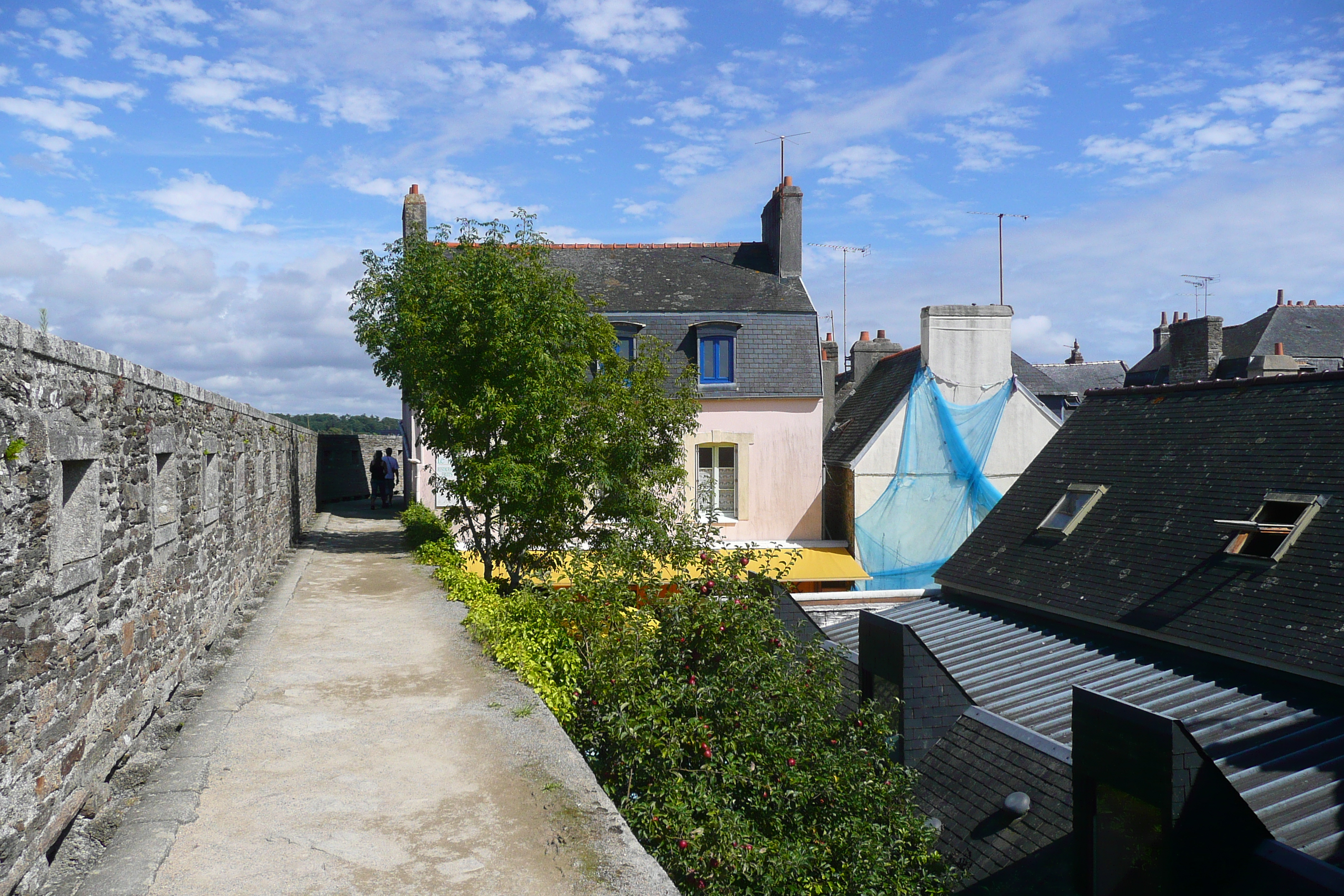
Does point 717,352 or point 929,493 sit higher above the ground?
point 717,352

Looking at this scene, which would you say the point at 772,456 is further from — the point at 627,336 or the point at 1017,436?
the point at 1017,436

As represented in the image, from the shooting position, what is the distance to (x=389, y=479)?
83.5 feet

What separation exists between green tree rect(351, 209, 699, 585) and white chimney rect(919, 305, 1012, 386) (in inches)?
311

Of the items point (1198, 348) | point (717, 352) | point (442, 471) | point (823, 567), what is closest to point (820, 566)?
point (823, 567)

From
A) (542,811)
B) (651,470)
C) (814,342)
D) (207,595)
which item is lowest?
(542,811)

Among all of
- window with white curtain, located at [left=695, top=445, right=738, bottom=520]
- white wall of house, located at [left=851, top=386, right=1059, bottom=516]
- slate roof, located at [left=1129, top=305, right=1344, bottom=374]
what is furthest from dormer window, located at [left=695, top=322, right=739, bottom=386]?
slate roof, located at [left=1129, top=305, right=1344, bottom=374]

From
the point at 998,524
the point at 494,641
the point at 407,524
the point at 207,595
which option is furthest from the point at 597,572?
the point at 407,524

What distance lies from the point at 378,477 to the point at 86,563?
2113 centimetres

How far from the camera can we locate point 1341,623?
8133 mm

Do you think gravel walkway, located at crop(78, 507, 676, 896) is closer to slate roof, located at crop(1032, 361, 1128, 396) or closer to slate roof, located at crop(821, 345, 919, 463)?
slate roof, located at crop(821, 345, 919, 463)

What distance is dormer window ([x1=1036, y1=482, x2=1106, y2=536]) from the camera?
40.1 feet

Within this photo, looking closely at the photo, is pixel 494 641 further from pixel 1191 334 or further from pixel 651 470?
pixel 1191 334

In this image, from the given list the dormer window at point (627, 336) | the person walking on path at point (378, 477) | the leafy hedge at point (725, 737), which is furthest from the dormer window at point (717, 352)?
the leafy hedge at point (725, 737)

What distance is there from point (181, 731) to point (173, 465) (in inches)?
75.1
